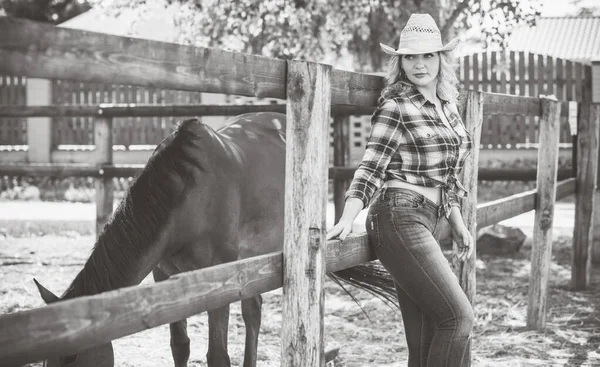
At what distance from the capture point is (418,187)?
119 inches

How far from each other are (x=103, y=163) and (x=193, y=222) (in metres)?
3.99

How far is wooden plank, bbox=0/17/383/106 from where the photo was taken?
5.88 feet

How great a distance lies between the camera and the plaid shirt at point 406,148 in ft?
9.68

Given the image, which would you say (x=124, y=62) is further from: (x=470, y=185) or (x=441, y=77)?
Answer: (x=470, y=185)

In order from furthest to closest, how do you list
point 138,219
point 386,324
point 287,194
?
1. point 386,324
2. point 138,219
3. point 287,194

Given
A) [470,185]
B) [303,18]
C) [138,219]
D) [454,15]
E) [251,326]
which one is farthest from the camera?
[454,15]

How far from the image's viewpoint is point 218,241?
12.3 ft

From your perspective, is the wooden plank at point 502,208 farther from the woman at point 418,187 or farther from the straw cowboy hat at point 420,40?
the straw cowboy hat at point 420,40

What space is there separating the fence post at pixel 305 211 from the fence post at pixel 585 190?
15.5 ft

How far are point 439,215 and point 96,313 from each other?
163 centimetres

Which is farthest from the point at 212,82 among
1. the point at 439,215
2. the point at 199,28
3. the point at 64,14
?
the point at 64,14

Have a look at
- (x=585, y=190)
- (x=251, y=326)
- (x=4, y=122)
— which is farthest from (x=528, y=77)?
(x=4, y=122)

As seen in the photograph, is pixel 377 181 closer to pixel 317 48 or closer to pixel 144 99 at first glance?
pixel 317 48

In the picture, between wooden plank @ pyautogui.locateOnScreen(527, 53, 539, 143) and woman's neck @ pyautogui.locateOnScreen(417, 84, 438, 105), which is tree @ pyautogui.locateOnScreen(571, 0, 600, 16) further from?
woman's neck @ pyautogui.locateOnScreen(417, 84, 438, 105)
